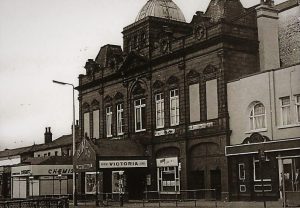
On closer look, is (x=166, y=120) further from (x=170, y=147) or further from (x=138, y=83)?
(x=138, y=83)

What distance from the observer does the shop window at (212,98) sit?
3975 cm

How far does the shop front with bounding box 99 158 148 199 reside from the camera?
44.9 metres

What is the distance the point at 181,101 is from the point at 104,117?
39.9ft

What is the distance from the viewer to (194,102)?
4169 centimetres

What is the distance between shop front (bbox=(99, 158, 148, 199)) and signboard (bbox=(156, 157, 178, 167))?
139 cm

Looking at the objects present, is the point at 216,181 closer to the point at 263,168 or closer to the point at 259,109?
the point at 263,168

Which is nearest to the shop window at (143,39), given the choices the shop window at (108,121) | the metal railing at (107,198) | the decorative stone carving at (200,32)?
the shop window at (108,121)

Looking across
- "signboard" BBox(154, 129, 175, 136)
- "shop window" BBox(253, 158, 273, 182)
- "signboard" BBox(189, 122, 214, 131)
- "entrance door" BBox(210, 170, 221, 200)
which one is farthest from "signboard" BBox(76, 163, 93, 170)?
"shop window" BBox(253, 158, 273, 182)

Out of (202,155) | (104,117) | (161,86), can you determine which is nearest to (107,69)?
(104,117)

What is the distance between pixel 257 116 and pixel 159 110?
10701mm

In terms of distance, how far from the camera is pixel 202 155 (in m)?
41.0

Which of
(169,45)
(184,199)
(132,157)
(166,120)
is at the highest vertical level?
(169,45)

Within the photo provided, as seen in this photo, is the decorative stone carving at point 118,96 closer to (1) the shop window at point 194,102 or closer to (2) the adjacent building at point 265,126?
(1) the shop window at point 194,102

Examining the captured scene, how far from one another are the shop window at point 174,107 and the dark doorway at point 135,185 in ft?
21.4
